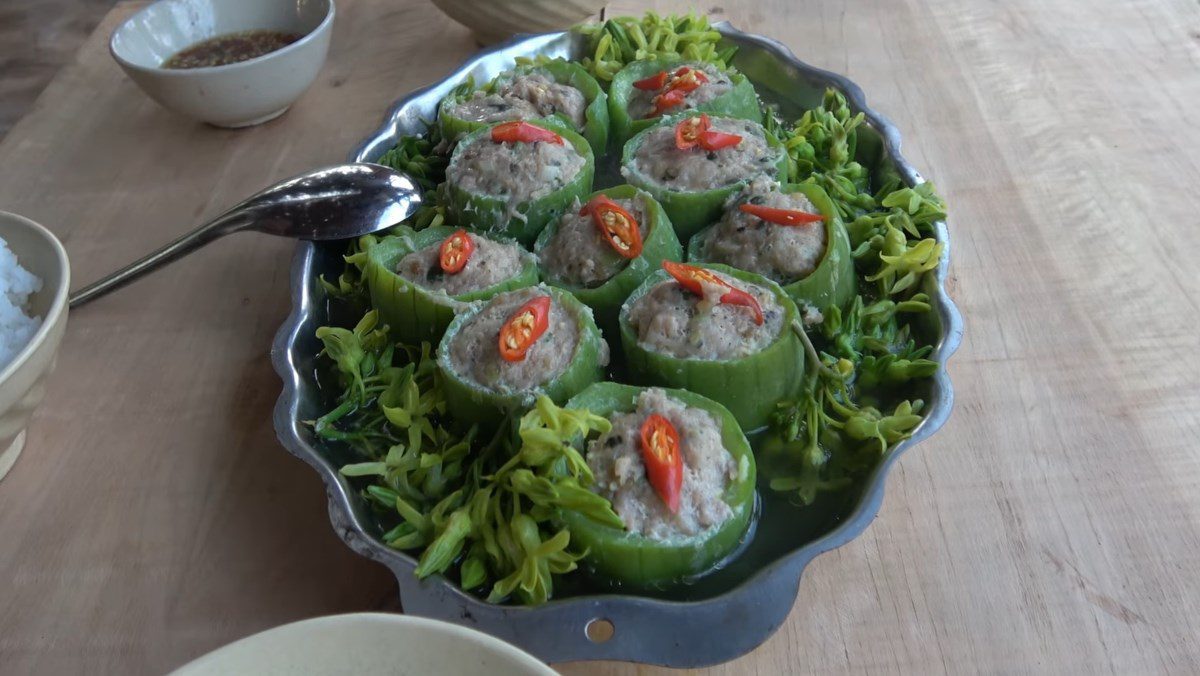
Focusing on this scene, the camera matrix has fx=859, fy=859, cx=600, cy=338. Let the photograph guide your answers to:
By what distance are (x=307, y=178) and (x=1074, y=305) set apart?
68.1 inches

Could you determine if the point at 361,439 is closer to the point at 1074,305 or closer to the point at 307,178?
the point at 307,178

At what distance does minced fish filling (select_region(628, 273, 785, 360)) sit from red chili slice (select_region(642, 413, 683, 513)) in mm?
212

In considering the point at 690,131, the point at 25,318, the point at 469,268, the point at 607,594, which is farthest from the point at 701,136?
the point at 25,318

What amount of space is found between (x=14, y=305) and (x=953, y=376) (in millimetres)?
1845

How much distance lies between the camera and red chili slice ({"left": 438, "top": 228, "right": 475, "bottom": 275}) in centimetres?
171

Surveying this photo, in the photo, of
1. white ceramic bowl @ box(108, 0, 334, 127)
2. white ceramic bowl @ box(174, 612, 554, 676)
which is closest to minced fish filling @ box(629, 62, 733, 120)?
white ceramic bowl @ box(108, 0, 334, 127)

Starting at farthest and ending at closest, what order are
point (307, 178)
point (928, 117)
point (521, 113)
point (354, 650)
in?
point (928, 117) < point (521, 113) < point (307, 178) < point (354, 650)

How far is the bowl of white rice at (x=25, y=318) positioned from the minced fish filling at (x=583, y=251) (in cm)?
91

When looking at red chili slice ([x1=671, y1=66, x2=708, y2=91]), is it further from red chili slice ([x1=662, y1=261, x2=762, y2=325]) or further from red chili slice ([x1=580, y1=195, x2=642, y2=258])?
red chili slice ([x1=662, y1=261, x2=762, y2=325])

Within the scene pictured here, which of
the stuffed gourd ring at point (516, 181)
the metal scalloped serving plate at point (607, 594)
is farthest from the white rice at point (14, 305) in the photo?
the stuffed gourd ring at point (516, 181)

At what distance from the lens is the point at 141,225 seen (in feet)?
7.32

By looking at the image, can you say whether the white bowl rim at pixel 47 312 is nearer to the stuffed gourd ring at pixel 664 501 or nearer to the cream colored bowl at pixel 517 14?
the stuffed gourd ring at pixel 664 501

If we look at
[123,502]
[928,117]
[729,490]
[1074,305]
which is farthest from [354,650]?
[928,117]

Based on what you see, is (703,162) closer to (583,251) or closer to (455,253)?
(583,251)
